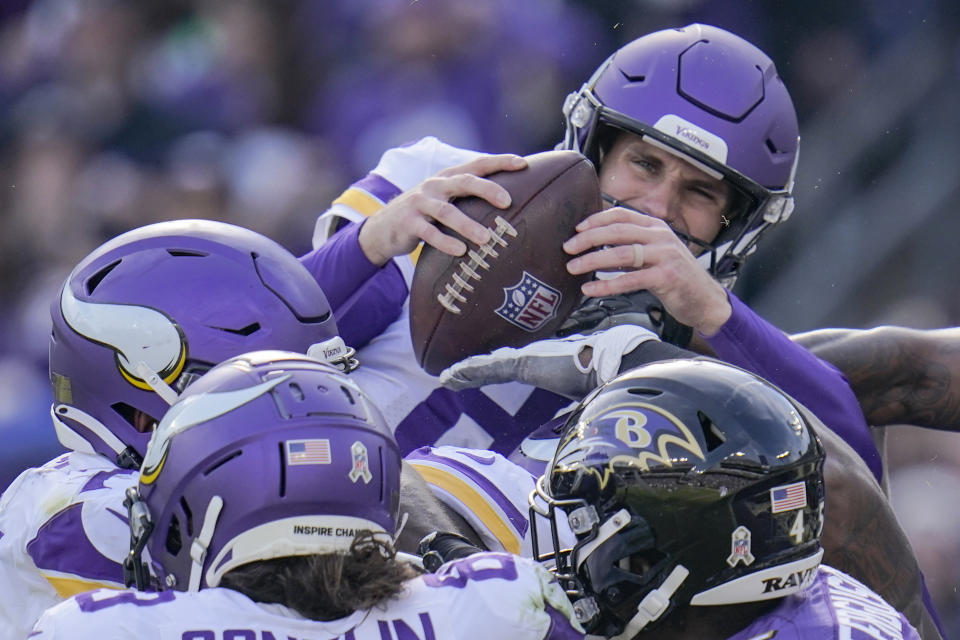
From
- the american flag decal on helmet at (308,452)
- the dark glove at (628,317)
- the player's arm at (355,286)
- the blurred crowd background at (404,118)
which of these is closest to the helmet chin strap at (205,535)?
the american flag decal on helmet at (308,452)

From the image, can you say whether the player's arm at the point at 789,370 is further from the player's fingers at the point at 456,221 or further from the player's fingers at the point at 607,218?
the player's fingers at the point at 456,221

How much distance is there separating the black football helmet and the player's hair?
0.32 m

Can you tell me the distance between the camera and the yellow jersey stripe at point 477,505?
2318mm

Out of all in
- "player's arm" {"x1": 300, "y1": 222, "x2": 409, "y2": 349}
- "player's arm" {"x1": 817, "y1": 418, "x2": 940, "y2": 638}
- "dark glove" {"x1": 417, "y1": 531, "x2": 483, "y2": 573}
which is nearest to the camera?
"dark glove" {"x1": 417, "y1": 531, "x2": 483, "y2": 573}

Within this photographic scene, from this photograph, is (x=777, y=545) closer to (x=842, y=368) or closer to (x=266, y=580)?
(x=266, y=580)

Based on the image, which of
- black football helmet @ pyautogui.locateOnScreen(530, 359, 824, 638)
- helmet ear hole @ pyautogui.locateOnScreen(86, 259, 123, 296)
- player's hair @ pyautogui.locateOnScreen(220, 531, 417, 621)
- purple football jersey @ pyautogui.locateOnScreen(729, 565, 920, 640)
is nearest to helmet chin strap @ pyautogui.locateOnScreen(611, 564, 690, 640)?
black football helmet @ pyautogui.locateOnScreen(530, 359, 824, 638)

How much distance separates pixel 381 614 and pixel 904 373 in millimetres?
1934

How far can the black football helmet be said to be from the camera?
6.38 feet

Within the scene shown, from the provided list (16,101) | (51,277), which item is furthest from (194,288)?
(16,101)

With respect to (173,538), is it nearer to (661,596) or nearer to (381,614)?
(381,614)

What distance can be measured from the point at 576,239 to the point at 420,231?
34 centimetres

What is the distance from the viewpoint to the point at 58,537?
83.4 inches

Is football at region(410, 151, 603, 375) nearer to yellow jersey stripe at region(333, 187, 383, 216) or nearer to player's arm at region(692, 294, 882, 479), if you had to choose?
player's arm at region(692, 294, 882, 479)

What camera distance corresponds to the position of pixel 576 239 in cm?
272
